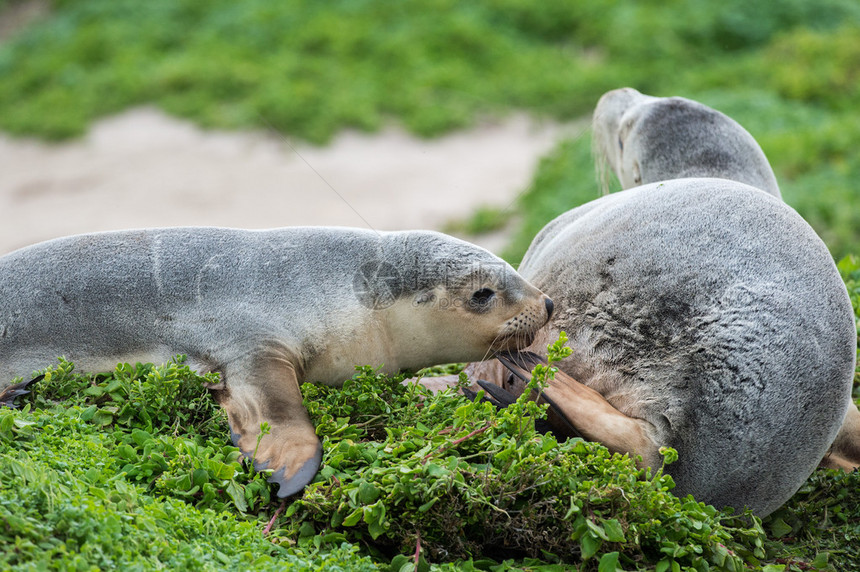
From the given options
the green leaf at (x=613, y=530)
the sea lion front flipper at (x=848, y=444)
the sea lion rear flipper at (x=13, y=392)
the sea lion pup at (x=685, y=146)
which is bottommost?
the sea lion front flipper at (x=848, y=444)

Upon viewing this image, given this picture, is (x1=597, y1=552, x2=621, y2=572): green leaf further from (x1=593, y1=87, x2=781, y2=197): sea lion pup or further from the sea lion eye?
(x1=593, y1=87, x2=781, y2=197): sea lion pup

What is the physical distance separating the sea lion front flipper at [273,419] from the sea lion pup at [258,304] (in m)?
0.02

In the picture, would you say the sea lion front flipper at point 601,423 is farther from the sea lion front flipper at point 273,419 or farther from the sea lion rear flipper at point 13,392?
the sea lion rear flipper at point 13,392

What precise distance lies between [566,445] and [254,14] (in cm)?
1245

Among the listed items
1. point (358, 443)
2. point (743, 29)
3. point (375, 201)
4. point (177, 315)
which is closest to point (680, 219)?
point (358, 443)

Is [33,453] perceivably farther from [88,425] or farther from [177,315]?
[177,315]

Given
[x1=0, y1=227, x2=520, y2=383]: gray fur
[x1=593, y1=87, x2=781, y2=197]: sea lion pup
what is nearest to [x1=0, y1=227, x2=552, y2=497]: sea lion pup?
[x1=0, y1=227, x2=520, y2=383]: gray fur

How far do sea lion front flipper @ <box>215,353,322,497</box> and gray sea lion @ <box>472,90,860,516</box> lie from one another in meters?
0.83

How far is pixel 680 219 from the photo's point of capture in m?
3.93

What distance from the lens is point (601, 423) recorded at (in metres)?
3.54

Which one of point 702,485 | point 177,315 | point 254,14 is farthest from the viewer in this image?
point 254,14

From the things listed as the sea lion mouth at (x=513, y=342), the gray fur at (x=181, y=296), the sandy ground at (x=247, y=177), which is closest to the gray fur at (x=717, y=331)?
the sea lion mouth at (x=513, y=342)

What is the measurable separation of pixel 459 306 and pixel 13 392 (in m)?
1.68

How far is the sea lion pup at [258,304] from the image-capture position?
12.8 feet
